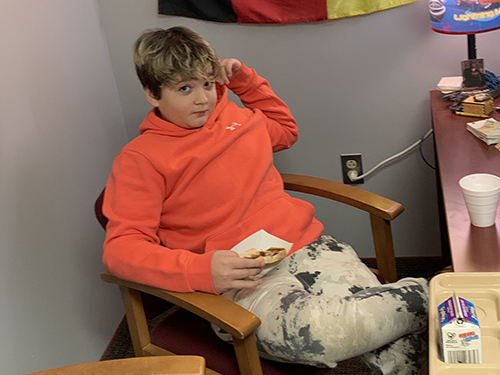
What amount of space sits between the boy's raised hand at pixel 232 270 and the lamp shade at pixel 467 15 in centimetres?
95

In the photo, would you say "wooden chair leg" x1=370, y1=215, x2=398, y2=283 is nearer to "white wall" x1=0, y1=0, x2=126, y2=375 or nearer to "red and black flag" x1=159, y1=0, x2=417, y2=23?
"red and black flag" x1=159, y1=0, x2=417, y2=23

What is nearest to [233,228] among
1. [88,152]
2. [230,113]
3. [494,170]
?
[230,113]

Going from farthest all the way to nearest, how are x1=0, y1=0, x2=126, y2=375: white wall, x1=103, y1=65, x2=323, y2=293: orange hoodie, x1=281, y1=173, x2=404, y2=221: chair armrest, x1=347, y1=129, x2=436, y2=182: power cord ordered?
x1=347, y1=129, x2=436, y2=182: power cord, x1=0, y1=0, x2=126, y2=375: white wall, x1=281, y1=173, x2=404, y2=221: chair armrest, x1=103, y1=65, x2=323, y2=293: orange hoodie

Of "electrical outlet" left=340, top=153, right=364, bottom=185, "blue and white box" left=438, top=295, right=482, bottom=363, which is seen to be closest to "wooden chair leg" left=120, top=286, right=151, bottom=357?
"blue and white box" left=438, top=295, right=482, bottom=363

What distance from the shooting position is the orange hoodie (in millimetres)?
1473

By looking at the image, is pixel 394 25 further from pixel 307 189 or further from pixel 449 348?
pixel 449 348

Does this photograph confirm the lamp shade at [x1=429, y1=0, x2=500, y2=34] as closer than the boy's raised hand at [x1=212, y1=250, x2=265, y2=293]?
No

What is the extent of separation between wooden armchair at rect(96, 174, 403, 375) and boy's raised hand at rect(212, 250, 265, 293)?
0.12 ft

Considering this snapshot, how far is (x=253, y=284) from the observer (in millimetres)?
1414

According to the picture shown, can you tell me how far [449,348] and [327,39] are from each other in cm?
152

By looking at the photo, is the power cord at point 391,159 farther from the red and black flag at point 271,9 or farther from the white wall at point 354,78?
the red and black flag at point 271,9

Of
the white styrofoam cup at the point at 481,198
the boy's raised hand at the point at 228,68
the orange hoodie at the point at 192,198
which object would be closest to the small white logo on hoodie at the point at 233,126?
the orange hoodie at the point at 192,198

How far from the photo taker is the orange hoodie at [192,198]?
58.0 inches

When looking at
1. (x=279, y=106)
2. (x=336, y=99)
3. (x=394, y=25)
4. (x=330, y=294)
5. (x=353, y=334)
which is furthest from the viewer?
(x=336, y=99)
